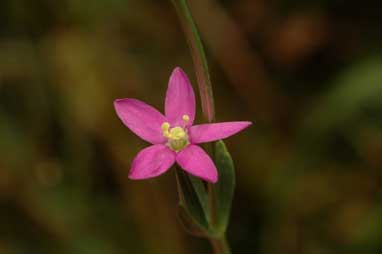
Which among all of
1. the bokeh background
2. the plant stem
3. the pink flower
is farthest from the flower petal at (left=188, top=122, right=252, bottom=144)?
the bokeh background

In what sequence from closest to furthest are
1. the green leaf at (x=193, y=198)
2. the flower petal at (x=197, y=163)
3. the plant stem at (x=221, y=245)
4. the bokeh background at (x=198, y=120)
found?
the flower petal at (x=197, y=163)
the green leaf at (x=193, y=198)
the plant stem at (x=221, y=245)
the bokeh background at (x=198, y=120)

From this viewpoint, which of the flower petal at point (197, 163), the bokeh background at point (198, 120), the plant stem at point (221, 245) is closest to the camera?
the flower petal at point (197, 163)

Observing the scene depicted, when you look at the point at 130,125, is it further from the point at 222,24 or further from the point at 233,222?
the point at 222,24

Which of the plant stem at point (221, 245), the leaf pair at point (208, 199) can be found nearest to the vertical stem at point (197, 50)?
the leaf pair at point (208, 199)

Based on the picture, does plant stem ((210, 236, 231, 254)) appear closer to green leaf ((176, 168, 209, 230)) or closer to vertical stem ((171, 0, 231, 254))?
green leaf ((176, 168, 209, 230))

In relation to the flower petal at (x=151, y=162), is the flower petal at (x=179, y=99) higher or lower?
higher

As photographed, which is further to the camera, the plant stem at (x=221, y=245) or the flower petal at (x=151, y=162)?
the plant stem at (x=221, y=245)

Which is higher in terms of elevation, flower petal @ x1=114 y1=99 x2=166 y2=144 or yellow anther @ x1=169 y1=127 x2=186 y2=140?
flower petal @ x1=114 y1=99 x2=166 y2=144

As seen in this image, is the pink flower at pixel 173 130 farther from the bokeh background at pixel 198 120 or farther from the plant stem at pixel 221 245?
the bokeh background at pixel 198 120
